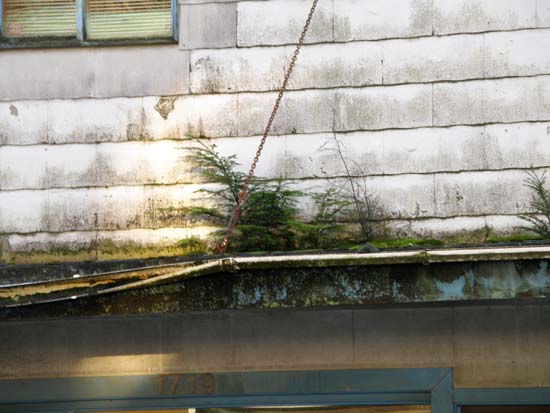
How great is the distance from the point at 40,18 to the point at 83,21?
14.9 inches

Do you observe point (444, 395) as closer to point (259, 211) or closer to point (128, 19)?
point (259, 211)

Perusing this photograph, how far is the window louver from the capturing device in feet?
34.4

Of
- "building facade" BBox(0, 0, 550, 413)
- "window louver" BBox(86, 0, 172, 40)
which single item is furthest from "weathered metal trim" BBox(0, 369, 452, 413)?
"window louver" BBox(86, 0, 172, 40)

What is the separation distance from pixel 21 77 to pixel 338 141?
2.66 m

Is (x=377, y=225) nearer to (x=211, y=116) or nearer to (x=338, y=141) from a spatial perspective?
(x=338, y=141)

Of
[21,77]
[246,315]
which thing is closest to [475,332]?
[246,315]

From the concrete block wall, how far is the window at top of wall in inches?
5.0

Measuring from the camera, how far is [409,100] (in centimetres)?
1005

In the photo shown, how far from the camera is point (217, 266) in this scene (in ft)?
29.2

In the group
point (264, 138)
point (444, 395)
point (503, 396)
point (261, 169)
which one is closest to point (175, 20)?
point (264, 138)

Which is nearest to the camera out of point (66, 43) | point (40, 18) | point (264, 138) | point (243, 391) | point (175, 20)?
point (243, 391)

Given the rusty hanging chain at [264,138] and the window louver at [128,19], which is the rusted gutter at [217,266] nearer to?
the rusty hanging chain at [264,138]

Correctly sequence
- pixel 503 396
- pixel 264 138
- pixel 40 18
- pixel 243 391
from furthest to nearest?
pixel 40 18 < pixel 264 138 < pixel 243 391 < pixel 503 396

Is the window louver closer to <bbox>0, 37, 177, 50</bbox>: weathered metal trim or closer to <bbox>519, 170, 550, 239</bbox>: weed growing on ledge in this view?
<bbox>0, 37, 177, 50</bbox>: weathered metal trim
